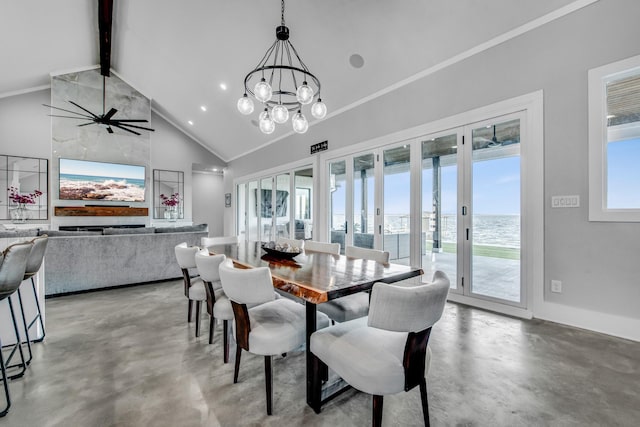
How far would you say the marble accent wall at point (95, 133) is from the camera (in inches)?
252

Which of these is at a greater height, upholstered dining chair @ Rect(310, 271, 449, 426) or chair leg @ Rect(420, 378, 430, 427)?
upholstered dining chair @ Rect(310, 271, 449, 426)

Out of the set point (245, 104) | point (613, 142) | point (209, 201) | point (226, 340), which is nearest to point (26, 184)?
point (209, 201)

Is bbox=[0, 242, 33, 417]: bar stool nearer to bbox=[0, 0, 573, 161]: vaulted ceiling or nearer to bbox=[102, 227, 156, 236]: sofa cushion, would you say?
bbox=[102, 227, 156, 236]: sofa cushion

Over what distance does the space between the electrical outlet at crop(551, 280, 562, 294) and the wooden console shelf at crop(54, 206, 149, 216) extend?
28.0 ft

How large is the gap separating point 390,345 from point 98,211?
8.04 m

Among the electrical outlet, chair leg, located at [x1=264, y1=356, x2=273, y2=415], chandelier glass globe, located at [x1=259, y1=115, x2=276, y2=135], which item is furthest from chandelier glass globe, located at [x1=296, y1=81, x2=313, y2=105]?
the electrical outlet

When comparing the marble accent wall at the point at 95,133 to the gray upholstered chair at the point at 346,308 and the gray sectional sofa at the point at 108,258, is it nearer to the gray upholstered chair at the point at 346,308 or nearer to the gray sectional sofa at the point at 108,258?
the gray sectional sofa at the point at 108,258

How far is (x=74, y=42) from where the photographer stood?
561cm

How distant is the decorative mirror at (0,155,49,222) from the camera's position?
6199 mm

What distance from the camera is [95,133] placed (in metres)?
6.82

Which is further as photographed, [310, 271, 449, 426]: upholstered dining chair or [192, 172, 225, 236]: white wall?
[192, 172, 225, 236]: white wall

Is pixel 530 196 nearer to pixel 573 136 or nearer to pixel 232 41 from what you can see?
pixel 573 136

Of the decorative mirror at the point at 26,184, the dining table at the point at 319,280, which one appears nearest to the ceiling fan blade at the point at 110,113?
the decorative mirror at the point at 26,184

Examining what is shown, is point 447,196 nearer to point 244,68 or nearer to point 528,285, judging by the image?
point 528,285
